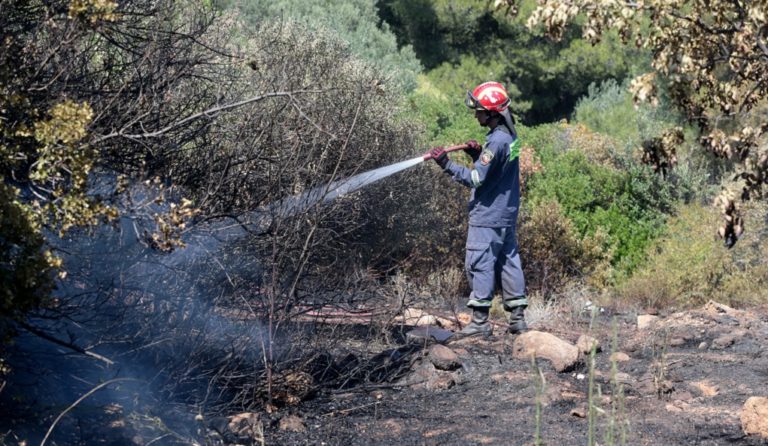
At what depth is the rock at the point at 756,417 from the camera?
570 centimetres

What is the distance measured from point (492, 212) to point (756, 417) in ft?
10.2

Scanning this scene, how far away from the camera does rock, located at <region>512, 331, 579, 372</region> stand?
743cm

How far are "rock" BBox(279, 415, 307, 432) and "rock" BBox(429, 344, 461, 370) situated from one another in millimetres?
1448

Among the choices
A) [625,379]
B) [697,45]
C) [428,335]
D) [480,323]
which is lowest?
[480,323]

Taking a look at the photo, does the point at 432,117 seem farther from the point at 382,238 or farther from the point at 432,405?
the point at 432,405

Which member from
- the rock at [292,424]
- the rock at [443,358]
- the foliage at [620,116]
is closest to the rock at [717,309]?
the rock at [443,358]

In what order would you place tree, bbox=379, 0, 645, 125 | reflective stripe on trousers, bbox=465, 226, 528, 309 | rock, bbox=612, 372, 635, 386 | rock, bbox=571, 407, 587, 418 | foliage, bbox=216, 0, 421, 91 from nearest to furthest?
1. rock, bbox=571, 407, 587, 418
2. rock, bbox=612, 372, 635, 386
3. reflective stripe on trousers, bbox=465, 226, 528, 309
4. foliage, bbox=216, 0, 421, 91
5. tree, bbox=379, 0, 645, 125

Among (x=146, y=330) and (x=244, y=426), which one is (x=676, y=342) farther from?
(x=146, y=330)

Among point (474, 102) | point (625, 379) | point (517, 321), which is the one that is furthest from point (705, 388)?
point (474, 102)

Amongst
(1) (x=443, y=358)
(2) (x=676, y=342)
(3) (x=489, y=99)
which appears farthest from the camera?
(2) (x=676, y=342)

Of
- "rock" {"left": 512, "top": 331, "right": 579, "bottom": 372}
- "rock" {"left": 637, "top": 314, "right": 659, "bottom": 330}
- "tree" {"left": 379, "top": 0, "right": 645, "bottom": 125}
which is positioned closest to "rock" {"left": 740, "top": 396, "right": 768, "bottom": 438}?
"rock" {"left": 512, "top": 331, "right": 579, "bottom": 372}

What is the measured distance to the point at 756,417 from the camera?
5.75m

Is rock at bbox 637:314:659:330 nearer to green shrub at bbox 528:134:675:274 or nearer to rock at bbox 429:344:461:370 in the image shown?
green shrub at bbox 528:134:675:274

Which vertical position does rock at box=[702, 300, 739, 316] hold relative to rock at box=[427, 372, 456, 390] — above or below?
below
